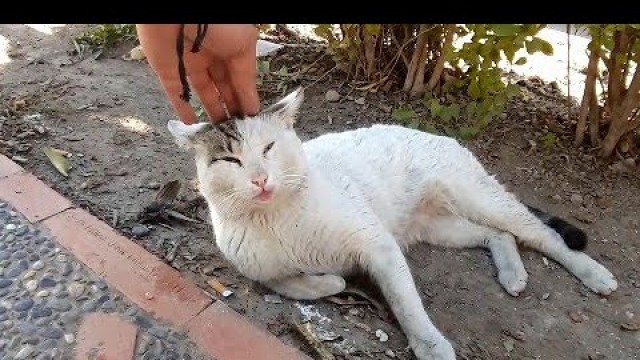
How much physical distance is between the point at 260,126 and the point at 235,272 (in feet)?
2.39

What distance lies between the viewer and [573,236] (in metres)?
2.66

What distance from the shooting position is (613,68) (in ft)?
10.2

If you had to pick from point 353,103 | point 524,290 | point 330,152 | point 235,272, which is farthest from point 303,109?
point 524,290

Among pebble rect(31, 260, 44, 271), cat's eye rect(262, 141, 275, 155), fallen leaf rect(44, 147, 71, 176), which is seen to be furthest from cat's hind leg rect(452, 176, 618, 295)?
fallen leaf rect(44, 147, 71, 176)

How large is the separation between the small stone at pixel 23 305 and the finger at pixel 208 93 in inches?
39.1

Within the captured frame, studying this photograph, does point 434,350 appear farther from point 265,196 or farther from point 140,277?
point 140,277

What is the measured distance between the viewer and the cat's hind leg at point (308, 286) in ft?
7.62

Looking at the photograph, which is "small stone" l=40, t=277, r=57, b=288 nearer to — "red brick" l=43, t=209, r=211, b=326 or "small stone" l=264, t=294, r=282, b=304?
"red brick" l=43, t=209, r=211, b=326

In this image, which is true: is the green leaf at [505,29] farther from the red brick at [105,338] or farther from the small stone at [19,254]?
the small stone at [19,254]

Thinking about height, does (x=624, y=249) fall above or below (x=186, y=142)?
below

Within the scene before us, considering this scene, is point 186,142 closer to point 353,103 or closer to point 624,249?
point 353,103

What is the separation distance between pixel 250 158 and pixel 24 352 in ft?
3.18

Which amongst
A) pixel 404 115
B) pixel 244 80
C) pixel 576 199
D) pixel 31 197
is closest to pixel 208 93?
pixel 244 80

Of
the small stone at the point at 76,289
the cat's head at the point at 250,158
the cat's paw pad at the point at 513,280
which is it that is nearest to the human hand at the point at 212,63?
the cat's head at the point at 250,158
